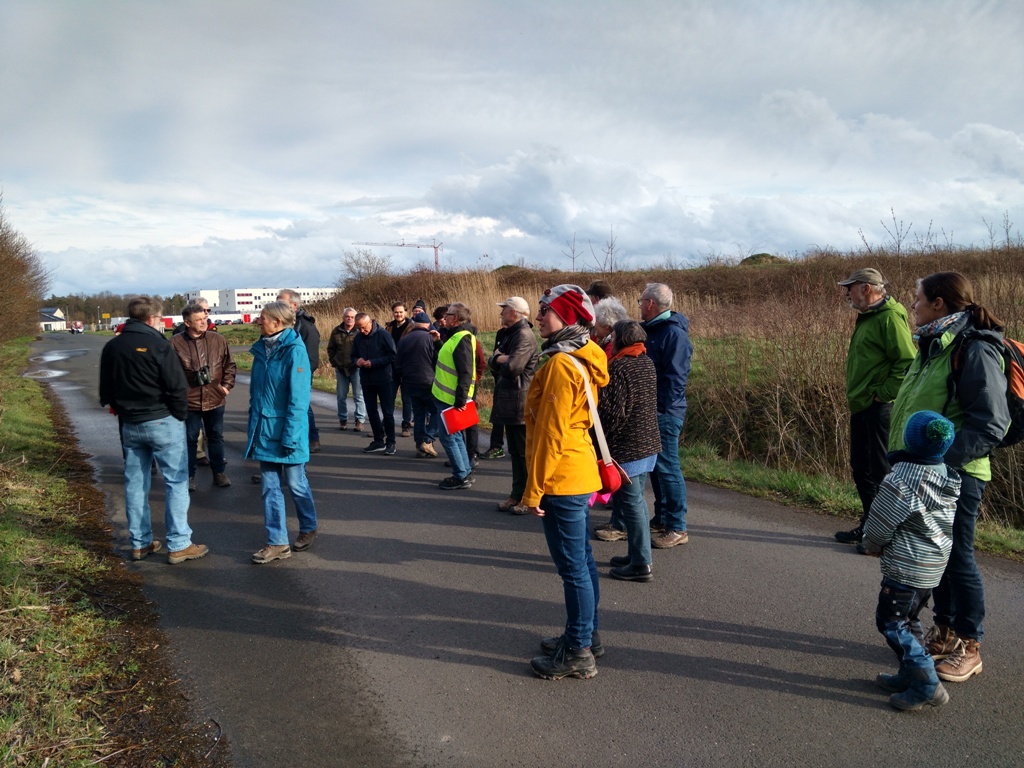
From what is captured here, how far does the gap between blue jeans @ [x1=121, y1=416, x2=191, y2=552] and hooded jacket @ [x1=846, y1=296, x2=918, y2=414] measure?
545 centimetres

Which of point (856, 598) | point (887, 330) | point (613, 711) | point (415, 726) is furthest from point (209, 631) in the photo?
point (887, 330)

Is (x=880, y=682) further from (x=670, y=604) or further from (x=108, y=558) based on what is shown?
(x=108, y=558)

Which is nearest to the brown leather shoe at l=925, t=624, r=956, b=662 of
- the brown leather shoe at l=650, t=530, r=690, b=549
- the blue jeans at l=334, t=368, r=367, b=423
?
the brown leather shoe at l=650, t=530, r=690, b=549

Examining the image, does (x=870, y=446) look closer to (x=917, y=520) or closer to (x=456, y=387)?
(x=917, y=520)

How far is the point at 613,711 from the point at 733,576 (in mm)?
2034

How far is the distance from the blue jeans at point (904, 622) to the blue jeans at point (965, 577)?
1.03 feet

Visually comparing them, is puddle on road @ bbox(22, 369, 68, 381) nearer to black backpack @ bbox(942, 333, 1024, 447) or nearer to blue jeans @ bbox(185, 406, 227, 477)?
blue jeans @ bbox(185, 406, 227, 477)

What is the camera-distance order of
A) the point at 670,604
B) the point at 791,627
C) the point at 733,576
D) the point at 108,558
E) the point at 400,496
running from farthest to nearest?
the point at 400,496
the point at 108,558
the point at 733,576
the point at 670,604
the point at 791,627

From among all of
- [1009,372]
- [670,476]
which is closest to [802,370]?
[670,476]

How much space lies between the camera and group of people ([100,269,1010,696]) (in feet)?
11.0

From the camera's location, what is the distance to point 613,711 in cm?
346

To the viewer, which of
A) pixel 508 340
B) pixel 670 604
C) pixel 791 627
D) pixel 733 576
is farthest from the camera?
pixel 508 340

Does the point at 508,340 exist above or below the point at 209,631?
above

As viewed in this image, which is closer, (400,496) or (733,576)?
(733,576)
